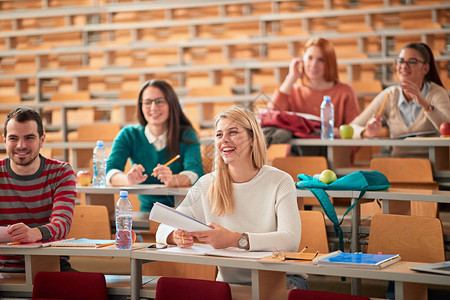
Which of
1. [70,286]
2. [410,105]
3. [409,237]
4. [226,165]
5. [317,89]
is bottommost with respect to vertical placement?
[70,286]

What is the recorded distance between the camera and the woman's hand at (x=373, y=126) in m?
3.37

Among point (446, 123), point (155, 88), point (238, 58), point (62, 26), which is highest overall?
point (62, 26)

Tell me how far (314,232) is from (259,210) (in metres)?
0.37

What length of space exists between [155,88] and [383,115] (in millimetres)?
1408

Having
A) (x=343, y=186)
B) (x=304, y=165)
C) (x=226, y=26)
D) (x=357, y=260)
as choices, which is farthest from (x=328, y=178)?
(x=226, y=26)

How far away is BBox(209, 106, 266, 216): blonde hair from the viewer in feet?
7.13

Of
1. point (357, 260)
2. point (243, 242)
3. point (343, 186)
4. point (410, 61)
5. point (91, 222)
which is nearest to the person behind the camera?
point (357, 260)

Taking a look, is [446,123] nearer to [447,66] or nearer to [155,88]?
[155,88]

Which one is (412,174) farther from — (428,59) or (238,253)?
(238,253)

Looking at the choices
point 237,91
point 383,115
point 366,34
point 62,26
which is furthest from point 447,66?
point 62,26

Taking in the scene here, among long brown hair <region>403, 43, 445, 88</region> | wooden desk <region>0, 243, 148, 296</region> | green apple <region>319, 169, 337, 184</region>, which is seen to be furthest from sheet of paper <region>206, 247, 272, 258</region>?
long brown hair <region>403, 43, 445, 88</region>

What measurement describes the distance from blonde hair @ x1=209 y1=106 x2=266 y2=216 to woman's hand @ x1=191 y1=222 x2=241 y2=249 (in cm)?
20

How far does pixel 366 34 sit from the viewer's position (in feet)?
18.5

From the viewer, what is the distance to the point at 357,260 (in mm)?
1767
